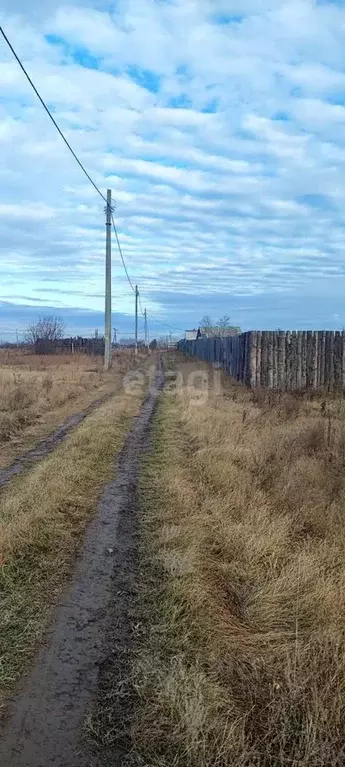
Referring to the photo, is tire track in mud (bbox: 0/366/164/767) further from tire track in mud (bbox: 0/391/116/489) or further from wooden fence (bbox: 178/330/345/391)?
wooden fence (bbox: 178/330/345/391)

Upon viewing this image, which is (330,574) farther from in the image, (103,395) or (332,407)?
(103,395)

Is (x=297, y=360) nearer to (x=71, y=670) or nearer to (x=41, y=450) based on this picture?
(x=41, y=450)

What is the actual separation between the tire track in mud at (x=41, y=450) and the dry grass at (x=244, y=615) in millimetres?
2064

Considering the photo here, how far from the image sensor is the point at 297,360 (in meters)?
15.5

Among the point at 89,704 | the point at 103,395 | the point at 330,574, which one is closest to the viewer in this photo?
the point at 89,704

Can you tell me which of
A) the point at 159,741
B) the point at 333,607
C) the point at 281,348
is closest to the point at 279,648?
the point at 333,607

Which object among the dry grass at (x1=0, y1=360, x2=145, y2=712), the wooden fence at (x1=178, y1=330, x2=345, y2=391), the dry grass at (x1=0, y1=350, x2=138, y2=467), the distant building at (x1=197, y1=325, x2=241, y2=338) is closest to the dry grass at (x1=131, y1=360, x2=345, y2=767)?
the dry grass at (x1=0, y1=360, x2=145, y2=712)

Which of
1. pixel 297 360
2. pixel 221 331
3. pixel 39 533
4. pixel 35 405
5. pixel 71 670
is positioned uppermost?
pixel 221 331

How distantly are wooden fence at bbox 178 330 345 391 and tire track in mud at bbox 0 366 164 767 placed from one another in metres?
11.2

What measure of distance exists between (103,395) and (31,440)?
7450 mm

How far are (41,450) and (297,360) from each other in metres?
8.65

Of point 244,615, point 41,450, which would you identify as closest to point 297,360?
point 41,450

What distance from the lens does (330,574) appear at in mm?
3961

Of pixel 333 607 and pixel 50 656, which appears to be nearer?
pixel 50 656
